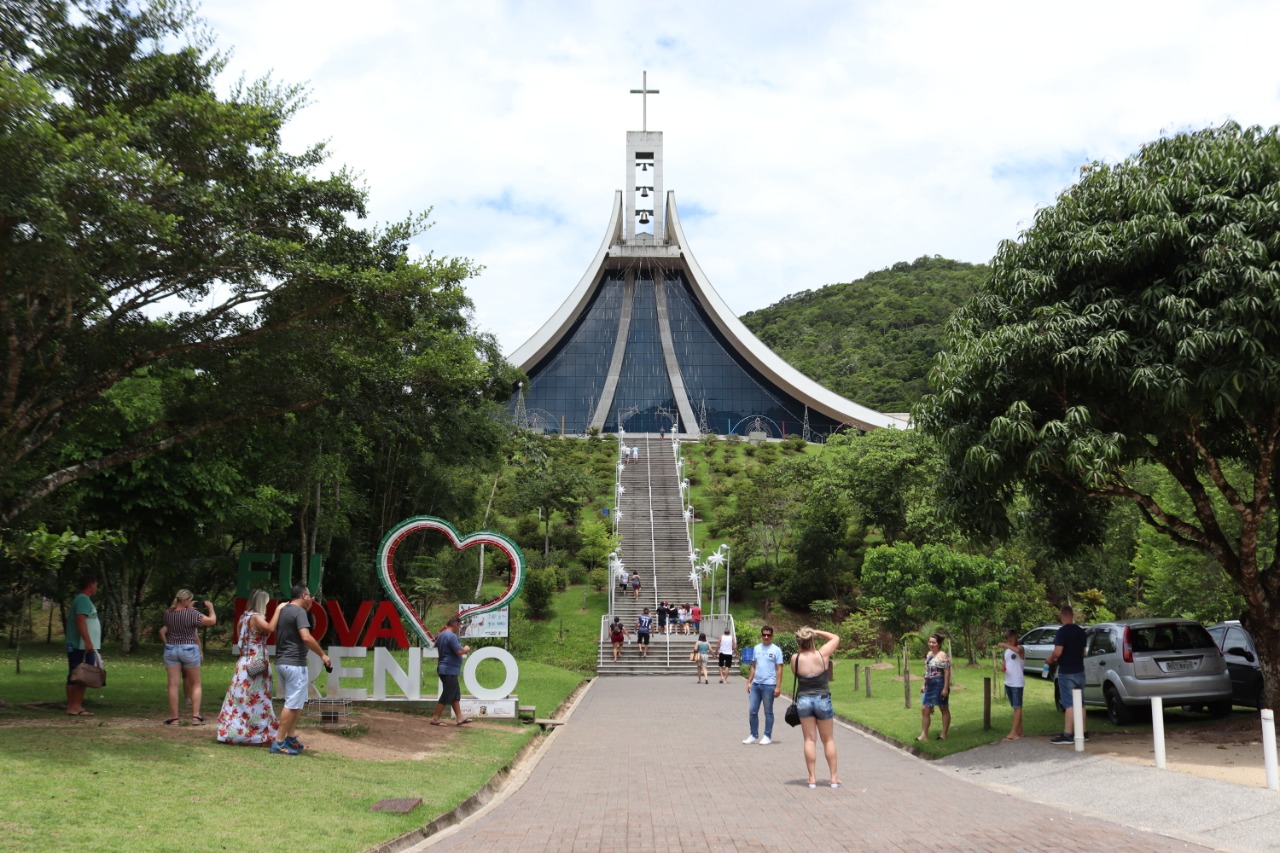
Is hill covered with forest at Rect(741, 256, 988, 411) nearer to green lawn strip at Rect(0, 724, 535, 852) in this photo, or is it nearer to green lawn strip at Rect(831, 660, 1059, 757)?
green lawn strip at Rect(831, 660, 1059, 757)

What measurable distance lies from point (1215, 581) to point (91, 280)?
67.3 feet

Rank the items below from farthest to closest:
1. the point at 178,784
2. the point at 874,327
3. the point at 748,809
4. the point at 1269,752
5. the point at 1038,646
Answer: the point at 874,327 < the point at 1038,646 < the point at 1269,752 < the point at 748,809 < the point at 178,784

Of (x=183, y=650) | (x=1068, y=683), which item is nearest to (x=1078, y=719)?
(x=1068, y=683)

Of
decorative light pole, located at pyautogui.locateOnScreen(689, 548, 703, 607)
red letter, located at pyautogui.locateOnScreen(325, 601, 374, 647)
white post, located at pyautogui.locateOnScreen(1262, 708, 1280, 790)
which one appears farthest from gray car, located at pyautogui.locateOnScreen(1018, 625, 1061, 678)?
decorative light pole, located at pyautogui.locateOnScreen(689, 548, 703, 607)

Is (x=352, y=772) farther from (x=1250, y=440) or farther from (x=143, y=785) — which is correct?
(x=1250, y=440)

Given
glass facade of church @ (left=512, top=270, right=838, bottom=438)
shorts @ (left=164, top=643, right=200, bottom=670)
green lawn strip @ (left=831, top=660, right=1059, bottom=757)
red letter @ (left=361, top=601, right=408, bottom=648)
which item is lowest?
green lawn strip @ (left=831, top=660, right=1059, bottom=757)

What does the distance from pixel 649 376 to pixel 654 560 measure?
2834 centimetres

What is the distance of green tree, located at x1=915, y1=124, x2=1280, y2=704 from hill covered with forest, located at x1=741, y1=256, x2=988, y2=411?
156 feet

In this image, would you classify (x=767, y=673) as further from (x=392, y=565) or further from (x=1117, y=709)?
(x=392, y=565)

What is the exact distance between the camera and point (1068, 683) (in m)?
9.44

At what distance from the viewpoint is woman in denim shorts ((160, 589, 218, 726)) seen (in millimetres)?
8602

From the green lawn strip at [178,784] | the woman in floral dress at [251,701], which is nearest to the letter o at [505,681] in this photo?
the green lawn strip at [178,784]

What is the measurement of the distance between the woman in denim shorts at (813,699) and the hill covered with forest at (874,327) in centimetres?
5028

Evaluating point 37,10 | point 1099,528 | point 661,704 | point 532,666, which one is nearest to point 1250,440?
point 1099,528
